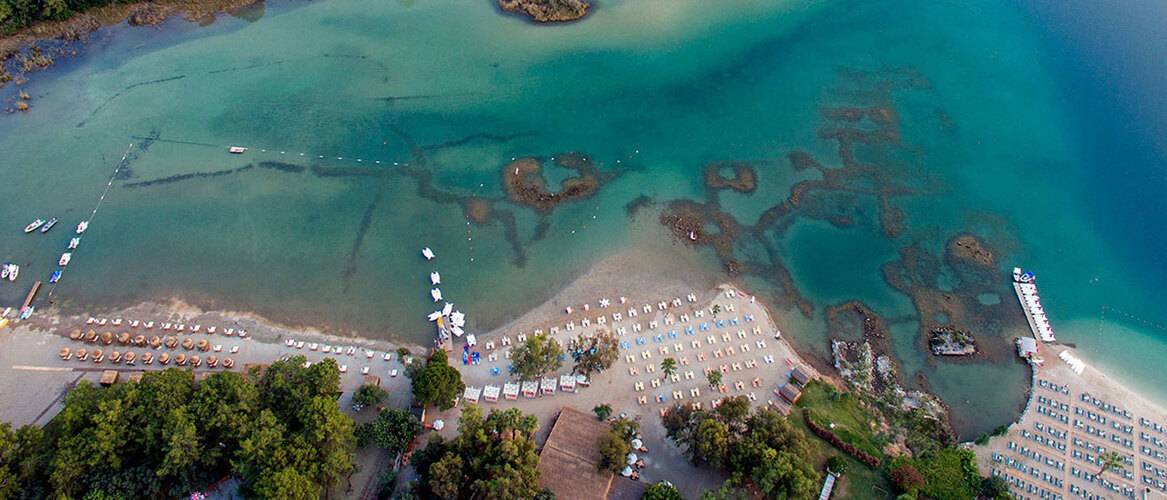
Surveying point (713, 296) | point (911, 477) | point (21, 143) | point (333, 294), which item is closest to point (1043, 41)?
point (713, 296)

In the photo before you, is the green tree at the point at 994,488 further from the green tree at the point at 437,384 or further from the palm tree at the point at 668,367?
the green tree at the point at 437,384

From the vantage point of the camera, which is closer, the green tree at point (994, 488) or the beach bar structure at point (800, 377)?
the green tree at point (994, 488)

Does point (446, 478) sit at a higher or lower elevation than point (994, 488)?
higher

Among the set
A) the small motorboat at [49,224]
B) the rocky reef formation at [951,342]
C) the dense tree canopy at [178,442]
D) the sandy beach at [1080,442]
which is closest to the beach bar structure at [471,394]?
the dense tree canopy at [178,442]

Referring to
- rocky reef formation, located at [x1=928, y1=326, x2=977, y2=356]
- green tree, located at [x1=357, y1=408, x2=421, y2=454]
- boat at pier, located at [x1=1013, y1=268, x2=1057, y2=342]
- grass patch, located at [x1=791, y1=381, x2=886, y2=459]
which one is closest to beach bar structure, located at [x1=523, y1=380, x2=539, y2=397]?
green tree, located at [x1=357, y1=408, x2=421, y2=454]

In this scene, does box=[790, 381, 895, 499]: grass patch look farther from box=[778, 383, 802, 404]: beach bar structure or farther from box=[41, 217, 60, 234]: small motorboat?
box=[41, 217, 60, 234]: small motorboat

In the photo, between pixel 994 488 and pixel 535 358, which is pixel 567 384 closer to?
pixel 535 358

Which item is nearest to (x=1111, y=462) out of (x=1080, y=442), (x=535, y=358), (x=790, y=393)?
(x=1080, y=442)

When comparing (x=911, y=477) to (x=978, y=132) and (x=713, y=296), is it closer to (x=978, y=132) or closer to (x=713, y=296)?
(x=713, y=296)
